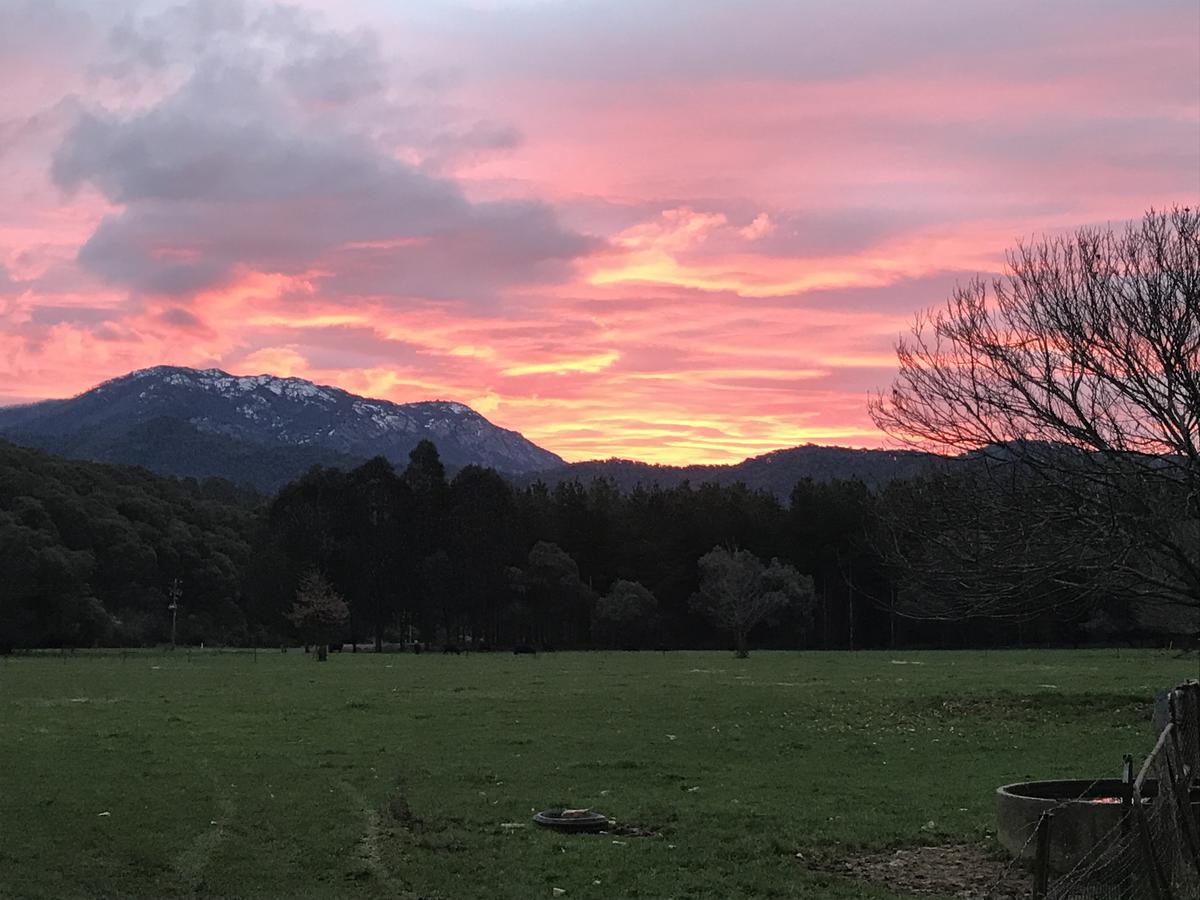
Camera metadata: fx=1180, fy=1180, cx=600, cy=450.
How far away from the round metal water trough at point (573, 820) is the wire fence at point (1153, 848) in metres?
6.28

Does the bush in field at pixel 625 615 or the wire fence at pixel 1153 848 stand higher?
the wire fence at pixel 1153 848

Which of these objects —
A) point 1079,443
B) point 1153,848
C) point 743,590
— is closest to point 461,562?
point 743,590

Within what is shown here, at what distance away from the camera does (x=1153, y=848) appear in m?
8.66

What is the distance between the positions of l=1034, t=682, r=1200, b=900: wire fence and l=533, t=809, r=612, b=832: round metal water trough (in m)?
6.28

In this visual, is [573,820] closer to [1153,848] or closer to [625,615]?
[1153,848]

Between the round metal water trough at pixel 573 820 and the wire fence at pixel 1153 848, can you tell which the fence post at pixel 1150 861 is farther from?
the round metal water trough at pixel 573 820

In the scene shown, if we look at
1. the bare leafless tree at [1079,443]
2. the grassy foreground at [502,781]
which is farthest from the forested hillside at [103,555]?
the bare leafless tree at [1079,443]

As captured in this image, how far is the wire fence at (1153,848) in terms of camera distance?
332 inches

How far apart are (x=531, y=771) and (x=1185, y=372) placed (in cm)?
1646

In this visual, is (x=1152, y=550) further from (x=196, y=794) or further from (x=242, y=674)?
(x=242, y=674)

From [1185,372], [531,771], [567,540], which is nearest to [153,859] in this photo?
[531,771]

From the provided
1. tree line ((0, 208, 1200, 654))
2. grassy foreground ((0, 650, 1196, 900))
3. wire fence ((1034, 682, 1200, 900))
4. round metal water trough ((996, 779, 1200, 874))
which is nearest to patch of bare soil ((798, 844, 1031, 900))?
round metal water trough ((996, 779, 1200, 874))

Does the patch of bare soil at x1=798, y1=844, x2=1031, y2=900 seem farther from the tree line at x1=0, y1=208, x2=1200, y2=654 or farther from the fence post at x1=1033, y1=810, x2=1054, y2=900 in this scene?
the tree line at x1=0, y1=208, x2=1200, y2=654

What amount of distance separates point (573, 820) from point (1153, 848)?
8.12 metres
